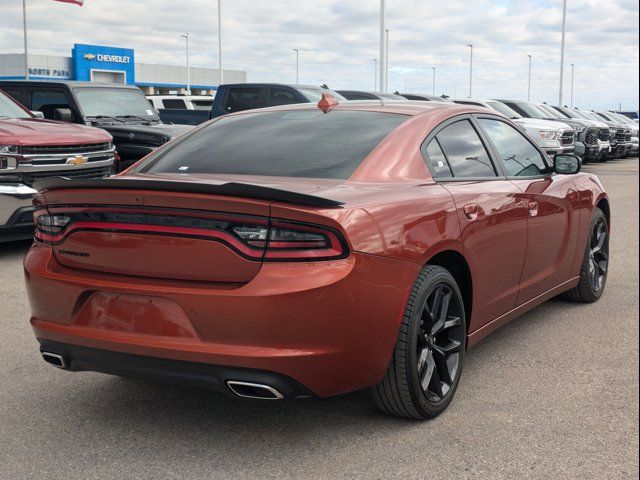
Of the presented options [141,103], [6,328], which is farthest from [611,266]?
[141,103]

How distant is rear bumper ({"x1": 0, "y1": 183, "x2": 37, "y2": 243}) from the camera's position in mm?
7723

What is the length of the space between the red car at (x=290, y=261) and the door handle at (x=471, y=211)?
1.5 inches

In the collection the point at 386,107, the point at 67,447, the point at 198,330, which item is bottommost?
the point at 67,447

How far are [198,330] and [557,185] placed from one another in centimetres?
307

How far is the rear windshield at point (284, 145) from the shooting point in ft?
12.9

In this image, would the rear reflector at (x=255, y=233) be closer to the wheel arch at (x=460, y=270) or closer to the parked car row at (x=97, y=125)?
the wheel arch at (x=460, y=270)

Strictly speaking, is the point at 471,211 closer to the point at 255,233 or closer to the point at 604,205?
the point at 255,233

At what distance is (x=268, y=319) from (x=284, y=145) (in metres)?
1.33

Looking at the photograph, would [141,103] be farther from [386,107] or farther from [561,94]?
[561,94]

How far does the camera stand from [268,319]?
3.11m

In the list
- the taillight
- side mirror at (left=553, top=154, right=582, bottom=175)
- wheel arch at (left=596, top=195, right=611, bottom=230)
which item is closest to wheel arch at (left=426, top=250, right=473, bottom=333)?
the taillight

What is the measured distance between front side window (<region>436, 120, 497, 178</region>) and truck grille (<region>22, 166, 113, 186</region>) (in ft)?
16.7

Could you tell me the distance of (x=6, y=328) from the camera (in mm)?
5395

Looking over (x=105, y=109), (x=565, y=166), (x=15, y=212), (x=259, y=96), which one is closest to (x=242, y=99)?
(x=259, y=96)
